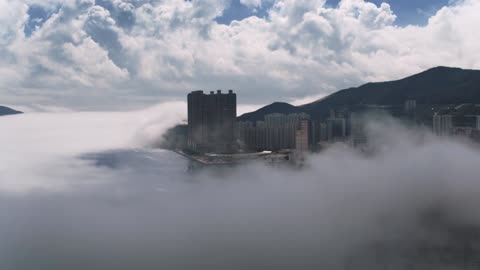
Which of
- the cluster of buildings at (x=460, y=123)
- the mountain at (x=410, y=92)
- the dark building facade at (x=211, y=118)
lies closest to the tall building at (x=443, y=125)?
the cluster of buildings at (x=460, y=123)

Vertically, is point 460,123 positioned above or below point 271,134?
above

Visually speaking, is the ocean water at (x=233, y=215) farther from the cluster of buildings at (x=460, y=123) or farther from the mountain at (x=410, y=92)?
the mountain at (x=410, y=92)

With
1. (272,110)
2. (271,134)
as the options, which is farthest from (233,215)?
(272,110)

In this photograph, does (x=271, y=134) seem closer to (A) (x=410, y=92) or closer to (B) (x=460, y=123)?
(B) (x=460, y=123)

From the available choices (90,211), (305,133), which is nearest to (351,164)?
(305,133)

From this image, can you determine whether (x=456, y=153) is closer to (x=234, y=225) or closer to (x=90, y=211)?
(x=234, y=225)

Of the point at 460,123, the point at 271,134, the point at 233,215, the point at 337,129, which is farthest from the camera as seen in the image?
the point at 337,129
